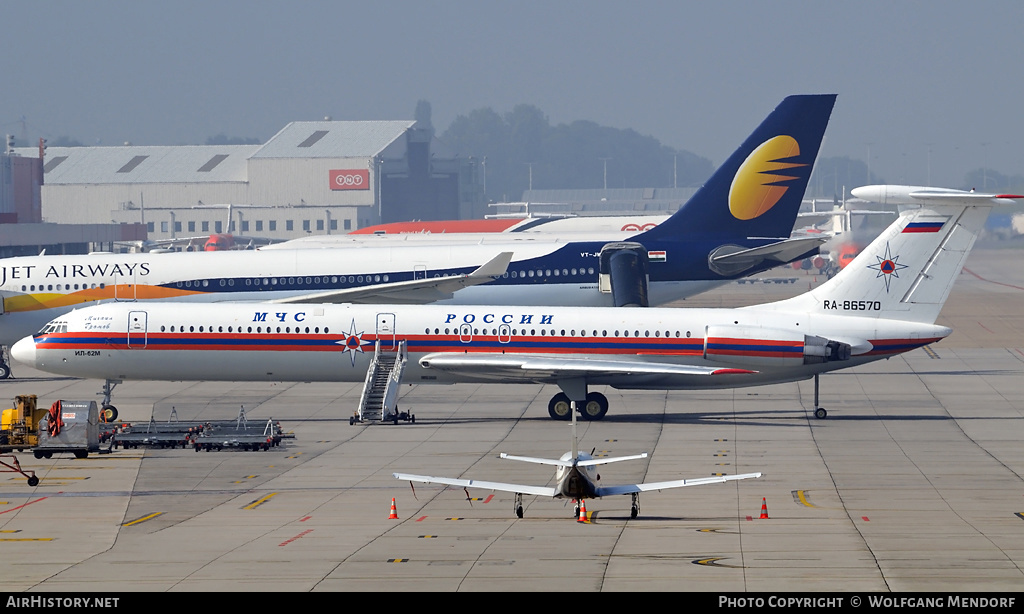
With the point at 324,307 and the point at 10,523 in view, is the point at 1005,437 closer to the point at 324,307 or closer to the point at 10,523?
the point at 324,307

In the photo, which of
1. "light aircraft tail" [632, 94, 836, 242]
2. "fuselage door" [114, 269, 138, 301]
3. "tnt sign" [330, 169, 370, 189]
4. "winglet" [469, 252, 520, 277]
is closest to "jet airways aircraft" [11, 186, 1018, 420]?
"winglet" [469, 252, 520, 277]

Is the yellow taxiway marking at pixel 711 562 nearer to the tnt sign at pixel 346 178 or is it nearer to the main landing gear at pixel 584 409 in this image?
the main landing gear at pixel 584 409

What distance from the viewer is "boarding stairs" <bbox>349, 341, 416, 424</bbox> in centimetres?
4222

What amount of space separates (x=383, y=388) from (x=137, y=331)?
27.2 ft

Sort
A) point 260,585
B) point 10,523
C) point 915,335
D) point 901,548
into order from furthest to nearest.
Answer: point 915,335
point 10,523
point 901,548
point 260,585

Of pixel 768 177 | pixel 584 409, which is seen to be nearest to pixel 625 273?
pixel 768 177

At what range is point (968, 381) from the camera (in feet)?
173

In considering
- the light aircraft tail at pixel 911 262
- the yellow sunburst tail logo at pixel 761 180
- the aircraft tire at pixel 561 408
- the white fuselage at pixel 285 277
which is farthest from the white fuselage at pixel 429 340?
the yellow sunburst tail logo at pixel 761 180

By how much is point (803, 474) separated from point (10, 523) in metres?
18.2

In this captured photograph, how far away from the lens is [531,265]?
56.4 metres

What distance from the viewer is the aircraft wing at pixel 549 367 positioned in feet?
138

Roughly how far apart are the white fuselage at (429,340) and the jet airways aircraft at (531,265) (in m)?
8.92

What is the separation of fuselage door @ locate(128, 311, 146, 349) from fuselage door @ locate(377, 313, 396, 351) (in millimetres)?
7655
